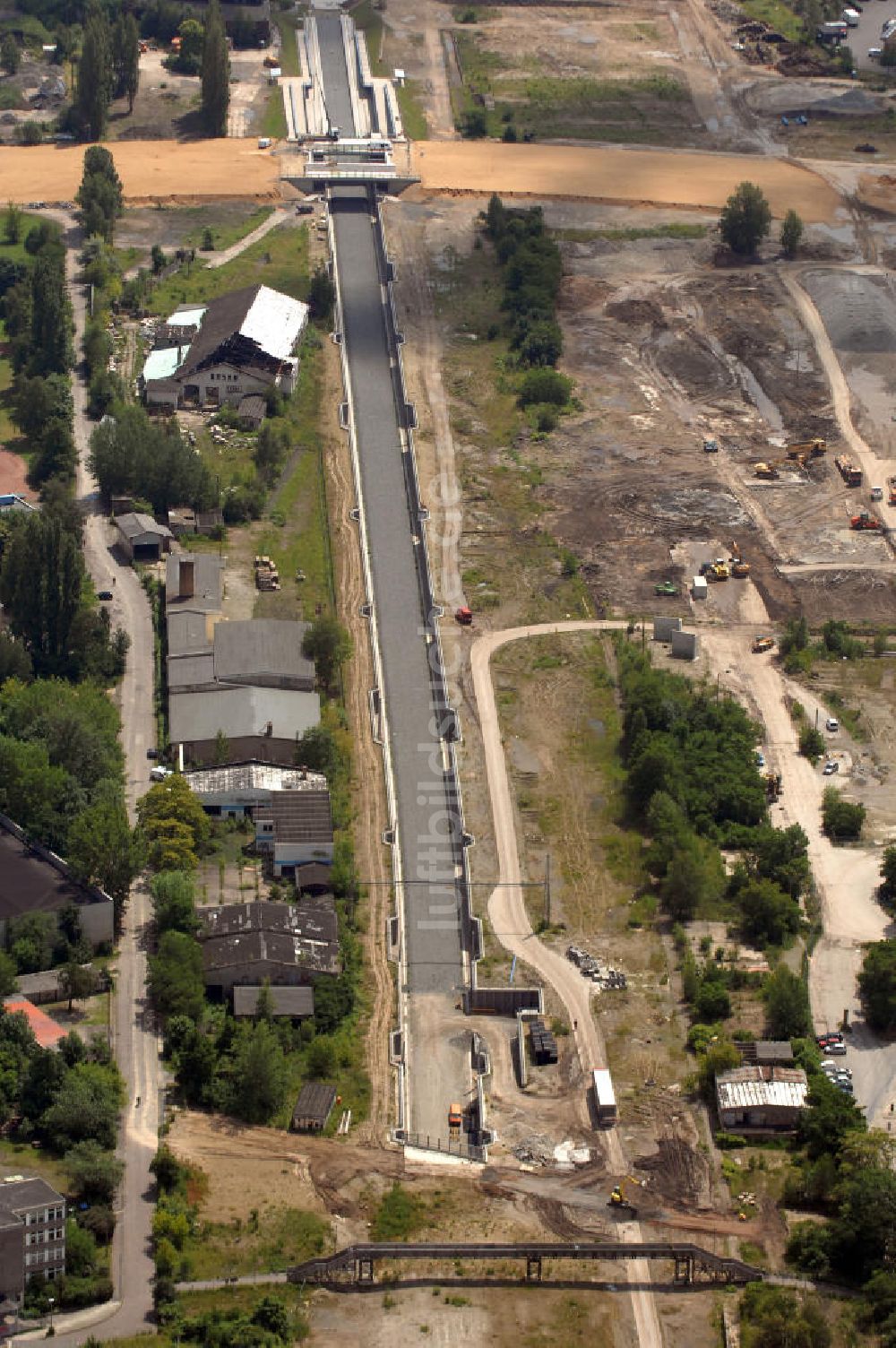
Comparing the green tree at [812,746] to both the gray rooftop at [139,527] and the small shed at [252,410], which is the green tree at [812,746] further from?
the small shed at [252,410]

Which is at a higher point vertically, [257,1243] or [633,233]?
[633,233]

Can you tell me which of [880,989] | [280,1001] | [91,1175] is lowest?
[91,1175]

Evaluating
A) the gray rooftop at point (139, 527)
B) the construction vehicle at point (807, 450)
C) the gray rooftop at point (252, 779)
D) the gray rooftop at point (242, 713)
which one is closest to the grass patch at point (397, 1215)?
the gray rooftop at point (252, 779)

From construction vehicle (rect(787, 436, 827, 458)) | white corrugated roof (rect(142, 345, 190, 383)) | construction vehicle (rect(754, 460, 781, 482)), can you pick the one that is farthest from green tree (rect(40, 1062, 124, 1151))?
construction vehicle (rect(787, 436, 827, 458))

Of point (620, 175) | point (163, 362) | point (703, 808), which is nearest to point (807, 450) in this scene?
point (163, 362)

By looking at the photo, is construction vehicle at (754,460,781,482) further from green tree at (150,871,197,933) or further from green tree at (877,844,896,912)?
green tree at (150,871,197,933)

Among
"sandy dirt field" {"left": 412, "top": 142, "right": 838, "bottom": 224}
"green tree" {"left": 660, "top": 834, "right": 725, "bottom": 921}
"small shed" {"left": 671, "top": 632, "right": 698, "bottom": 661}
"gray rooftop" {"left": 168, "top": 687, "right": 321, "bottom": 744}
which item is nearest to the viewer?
"green tree" {"left": 660, "top": 834, "right": 725, "bottom": 921}

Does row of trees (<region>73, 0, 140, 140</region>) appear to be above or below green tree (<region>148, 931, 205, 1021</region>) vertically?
above

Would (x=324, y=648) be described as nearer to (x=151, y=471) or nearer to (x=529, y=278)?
(x=151, y=471)

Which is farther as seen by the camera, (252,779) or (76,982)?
(252,779)
